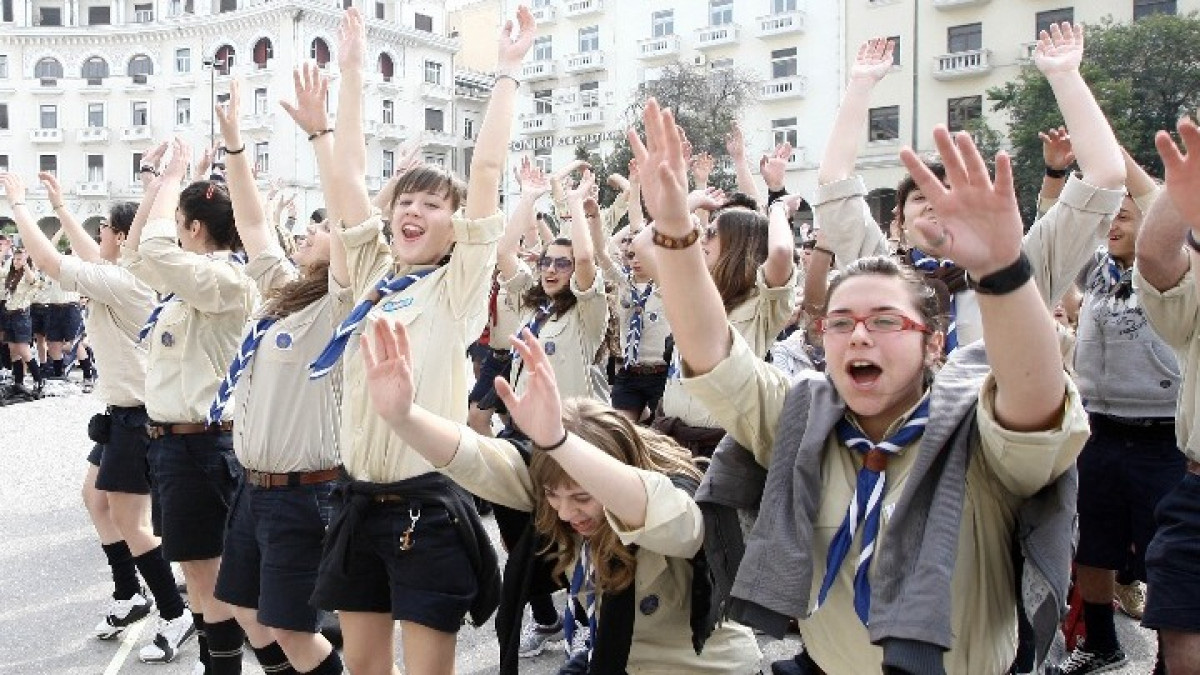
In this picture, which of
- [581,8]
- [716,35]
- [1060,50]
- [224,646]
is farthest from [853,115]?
[581,8]

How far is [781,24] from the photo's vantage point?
38.5 m

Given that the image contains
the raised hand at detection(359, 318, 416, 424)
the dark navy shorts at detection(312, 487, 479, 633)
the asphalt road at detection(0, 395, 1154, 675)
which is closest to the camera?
the raised hand at detection(359, 318, 416, 424)

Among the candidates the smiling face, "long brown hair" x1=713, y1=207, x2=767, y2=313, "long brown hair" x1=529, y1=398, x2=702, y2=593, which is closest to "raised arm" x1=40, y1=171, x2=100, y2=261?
"long brown hair" x1=713, y1=207, x2=767, y2=313

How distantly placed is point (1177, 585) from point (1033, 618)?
1474 millimetres

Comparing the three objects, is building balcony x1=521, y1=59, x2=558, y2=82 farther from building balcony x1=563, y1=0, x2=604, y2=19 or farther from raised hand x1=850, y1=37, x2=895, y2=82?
raised hand x1=850, y1=37, x2=895, y2=82

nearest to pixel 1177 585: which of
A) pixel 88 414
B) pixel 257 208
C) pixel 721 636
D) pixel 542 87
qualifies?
pixel 721 636

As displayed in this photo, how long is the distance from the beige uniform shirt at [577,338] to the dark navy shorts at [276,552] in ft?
7.30

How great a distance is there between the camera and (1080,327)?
15.4ft

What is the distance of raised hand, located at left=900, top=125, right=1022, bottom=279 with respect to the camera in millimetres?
1689

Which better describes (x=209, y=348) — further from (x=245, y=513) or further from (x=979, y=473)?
(x=979, y=473)

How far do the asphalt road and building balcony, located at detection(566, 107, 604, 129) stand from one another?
35591 millimetres

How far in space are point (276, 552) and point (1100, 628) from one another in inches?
139

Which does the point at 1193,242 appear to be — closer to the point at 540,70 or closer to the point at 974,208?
the point at 974,208

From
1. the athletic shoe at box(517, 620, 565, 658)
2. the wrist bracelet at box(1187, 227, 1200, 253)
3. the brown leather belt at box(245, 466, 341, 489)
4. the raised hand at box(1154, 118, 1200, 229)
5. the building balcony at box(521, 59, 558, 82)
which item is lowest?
the athletic shoe at box(517, 620, 565, 658)
